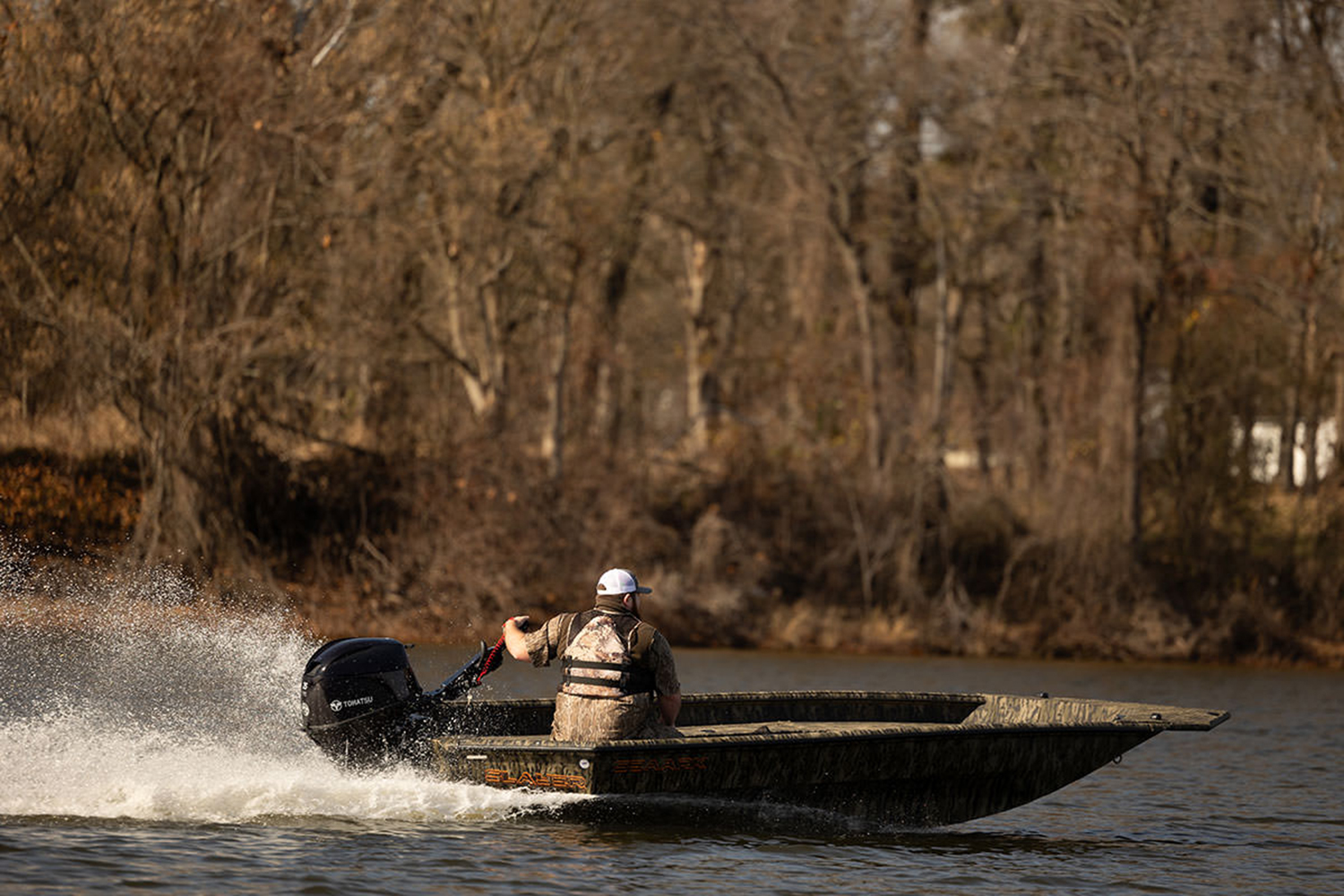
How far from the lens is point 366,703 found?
12164 mm

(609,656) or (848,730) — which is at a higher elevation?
(609,656)

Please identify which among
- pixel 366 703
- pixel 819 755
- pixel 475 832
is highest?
pixel 366 703

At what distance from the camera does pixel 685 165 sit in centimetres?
3972

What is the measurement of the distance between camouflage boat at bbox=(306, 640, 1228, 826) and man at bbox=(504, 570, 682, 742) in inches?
9.7

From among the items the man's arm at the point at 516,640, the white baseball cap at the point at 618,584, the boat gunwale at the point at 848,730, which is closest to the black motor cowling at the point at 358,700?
the boat gunwale at the point at 848,730

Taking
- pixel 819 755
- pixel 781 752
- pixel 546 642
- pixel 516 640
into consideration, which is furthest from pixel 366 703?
pixel 819 755

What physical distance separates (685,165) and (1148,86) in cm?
1054

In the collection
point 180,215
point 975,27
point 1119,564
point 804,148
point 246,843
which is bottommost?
point 246,843

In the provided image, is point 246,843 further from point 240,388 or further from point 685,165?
point 685,165

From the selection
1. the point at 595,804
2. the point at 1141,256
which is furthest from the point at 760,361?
the point at 595,804

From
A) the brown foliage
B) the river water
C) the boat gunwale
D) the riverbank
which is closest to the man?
the boat gunwale

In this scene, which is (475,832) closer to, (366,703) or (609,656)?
(366,703)

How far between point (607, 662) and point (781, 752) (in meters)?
1.43

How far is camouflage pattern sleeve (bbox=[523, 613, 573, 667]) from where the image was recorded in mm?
12172
